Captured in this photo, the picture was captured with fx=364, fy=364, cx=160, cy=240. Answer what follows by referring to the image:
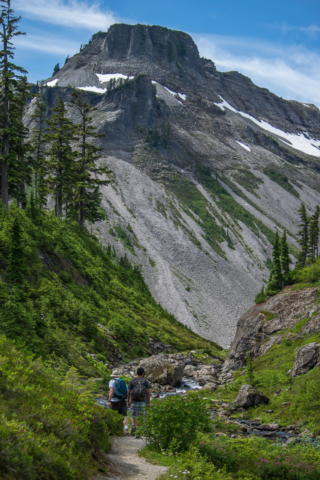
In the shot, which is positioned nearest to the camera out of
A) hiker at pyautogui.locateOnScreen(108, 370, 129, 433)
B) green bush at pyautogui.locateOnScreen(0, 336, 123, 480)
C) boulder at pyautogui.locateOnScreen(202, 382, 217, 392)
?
green bush at pyautogui.locateOnScreen(0, 336, 123, 480)

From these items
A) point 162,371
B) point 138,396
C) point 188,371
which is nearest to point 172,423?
point 138,396

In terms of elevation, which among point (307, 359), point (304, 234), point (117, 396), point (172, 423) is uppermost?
point (304, 234)

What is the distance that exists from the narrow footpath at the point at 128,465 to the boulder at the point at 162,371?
61.5 feet

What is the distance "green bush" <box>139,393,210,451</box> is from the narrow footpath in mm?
636

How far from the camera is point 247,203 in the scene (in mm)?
189625

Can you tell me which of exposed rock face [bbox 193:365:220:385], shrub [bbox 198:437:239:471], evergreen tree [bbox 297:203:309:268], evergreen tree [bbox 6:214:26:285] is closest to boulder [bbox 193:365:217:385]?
exposed rock face [bbox 193:365:220:385]

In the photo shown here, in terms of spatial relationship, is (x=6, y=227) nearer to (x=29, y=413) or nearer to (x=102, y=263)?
(x=29, y=413)

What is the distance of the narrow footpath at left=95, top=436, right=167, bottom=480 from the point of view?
7.18 meters

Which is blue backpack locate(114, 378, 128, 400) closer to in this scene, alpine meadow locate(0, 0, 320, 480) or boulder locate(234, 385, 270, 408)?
alpine meadow locate(0, 0, 320, 480)

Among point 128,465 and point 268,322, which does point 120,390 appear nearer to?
point 128,465

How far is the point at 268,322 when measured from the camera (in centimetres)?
3838

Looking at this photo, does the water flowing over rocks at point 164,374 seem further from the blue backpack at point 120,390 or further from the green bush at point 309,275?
the green bush at point 309,275

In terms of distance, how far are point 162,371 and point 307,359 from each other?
1106cm

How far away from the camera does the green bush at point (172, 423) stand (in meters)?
8.94
